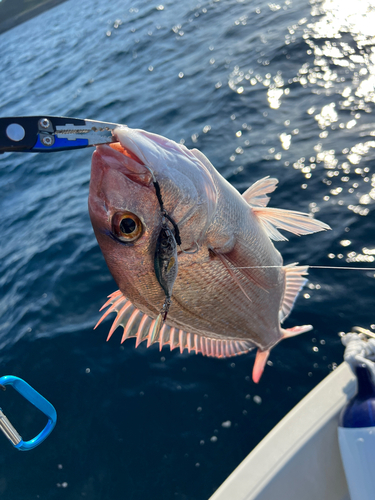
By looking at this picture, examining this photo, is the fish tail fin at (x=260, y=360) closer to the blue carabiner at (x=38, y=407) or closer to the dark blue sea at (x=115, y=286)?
the dark blue sea at (x=115, y=286)

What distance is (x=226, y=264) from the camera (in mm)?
1966

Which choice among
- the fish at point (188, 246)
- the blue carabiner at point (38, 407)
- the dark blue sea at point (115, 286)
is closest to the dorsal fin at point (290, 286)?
the fish at point (188, 246)

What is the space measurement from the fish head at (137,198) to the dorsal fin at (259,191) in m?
0.61

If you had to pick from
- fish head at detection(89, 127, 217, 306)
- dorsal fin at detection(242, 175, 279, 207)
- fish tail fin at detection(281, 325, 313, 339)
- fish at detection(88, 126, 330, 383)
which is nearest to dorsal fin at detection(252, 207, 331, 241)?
fish at detection(88, 126, 330, 383)

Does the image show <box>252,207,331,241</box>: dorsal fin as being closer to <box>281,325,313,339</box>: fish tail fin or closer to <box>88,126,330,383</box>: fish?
<box>88,126,330,383</box>: fish

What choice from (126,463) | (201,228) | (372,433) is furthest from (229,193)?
(126,463)

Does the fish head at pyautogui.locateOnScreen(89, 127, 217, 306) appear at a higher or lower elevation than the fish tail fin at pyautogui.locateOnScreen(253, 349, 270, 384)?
higher

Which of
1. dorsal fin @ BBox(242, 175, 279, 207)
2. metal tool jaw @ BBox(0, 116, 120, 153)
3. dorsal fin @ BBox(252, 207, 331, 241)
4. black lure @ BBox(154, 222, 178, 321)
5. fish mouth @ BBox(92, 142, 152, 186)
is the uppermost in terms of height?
metal tool jaw @ BBox(0, 116, 120, 153)

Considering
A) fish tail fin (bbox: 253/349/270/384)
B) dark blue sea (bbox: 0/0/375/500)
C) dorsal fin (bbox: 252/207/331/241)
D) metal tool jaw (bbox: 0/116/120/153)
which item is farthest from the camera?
dark blue sea (bbox: 0/0/375/500)

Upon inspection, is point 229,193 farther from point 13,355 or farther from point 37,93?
point 37,93

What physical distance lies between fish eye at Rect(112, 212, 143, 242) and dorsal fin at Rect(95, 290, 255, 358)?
35 cm

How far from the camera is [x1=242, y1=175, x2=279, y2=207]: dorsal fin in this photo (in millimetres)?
2293

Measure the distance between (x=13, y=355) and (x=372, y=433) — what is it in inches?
147

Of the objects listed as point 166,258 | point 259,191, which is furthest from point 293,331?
point 166,258
